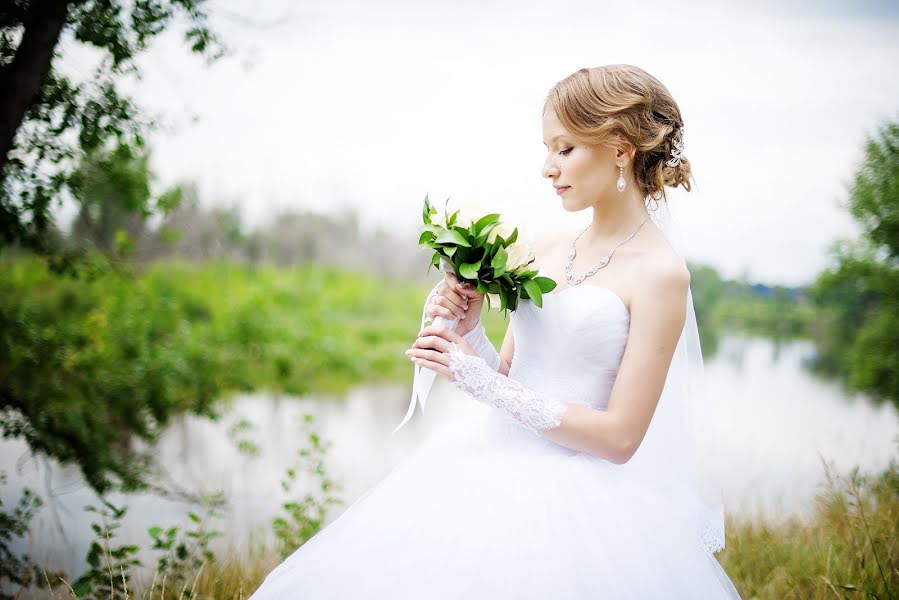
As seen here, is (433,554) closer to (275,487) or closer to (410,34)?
(275,487)

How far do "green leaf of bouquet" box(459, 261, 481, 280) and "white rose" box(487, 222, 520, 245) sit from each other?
70 millimetres

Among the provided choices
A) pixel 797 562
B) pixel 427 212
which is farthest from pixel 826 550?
pixel 427 212

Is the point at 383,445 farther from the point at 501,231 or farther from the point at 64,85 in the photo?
the point at 501,231

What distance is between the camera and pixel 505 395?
63.7 inches

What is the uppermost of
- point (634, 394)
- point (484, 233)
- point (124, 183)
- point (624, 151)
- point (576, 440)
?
point (124, 183)

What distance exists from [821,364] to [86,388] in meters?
9.95

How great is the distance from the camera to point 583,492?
158 centimetres

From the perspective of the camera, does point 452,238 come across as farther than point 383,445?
No

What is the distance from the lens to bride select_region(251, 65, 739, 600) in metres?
1.46

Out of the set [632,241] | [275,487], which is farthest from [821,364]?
[632,241]

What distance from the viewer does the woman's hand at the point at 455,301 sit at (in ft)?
5.57

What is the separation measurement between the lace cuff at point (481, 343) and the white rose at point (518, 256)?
29cm

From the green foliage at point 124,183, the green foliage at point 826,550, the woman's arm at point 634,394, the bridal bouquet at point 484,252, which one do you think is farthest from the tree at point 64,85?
the green foliage at point 826,550

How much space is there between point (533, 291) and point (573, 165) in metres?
0.39
